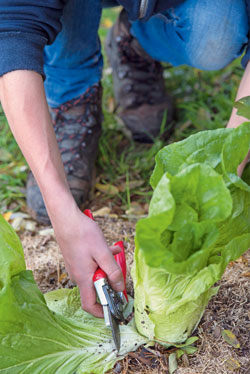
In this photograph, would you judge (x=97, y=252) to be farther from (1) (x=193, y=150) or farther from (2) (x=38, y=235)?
(2) (x=38, y=235)

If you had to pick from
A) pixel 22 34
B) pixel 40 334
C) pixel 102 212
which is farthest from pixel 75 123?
pixel 40 334

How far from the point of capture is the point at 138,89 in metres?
2.49

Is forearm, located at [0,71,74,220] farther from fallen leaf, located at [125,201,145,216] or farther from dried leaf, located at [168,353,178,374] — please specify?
fallen leaf, located at [125,201,145,216]

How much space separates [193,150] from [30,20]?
23.8 inches

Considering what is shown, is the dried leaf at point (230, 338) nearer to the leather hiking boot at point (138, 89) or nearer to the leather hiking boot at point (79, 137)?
the leather hiking boot at point (79, 137)

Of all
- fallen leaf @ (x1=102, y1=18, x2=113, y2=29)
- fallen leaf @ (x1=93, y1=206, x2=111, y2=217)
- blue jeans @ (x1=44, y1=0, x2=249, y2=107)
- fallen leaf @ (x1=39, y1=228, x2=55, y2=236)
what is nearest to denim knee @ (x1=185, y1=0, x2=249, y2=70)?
blue jeans @ (x1=44, y1=0, x2=249, y2=107)

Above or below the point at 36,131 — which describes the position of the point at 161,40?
above

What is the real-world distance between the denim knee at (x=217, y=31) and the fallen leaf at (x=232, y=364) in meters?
1.16

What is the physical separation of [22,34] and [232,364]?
1050 mm

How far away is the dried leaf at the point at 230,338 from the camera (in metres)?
1.25

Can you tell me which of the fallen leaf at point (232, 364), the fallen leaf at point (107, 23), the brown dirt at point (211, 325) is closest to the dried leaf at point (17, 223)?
the brown dirt at point (211, 325)

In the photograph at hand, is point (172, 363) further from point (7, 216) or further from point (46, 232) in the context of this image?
point (7, 216)

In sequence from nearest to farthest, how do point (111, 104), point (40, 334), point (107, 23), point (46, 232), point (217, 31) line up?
point (40, 334)
point (217, 31)
point (46, 232)
point (111, 104)
point (107, 23)

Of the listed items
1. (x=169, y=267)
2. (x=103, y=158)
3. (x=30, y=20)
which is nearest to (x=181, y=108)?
(x=103, y=158)
